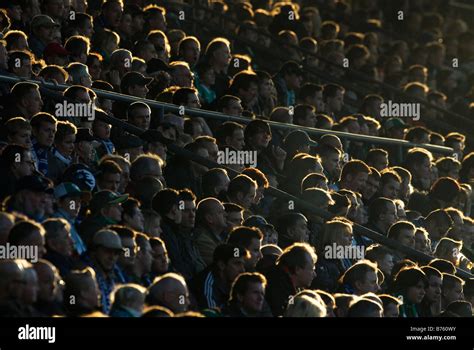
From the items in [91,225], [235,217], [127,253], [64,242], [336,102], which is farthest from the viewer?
[336,102]

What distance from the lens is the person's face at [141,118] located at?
11727 mm

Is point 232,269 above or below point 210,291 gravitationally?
above

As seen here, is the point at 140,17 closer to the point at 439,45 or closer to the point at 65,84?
the point at 65,84

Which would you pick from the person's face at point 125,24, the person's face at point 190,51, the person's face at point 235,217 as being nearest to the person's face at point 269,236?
the person's face at point 235,217

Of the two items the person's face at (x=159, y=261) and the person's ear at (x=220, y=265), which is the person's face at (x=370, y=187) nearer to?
the person's ear at (x=220, y=265)

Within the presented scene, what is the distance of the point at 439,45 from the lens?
784 inches

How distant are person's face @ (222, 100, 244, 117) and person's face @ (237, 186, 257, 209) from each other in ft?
7.08

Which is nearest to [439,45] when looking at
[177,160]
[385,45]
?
[385,45]

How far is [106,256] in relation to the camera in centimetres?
901

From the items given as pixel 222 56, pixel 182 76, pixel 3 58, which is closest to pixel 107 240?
pixel 3 58

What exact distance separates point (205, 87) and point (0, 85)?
3.50m

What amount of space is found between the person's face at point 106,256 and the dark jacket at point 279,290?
1253mm

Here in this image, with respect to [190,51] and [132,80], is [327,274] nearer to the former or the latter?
[132,80]

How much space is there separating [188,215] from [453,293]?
253 cm
